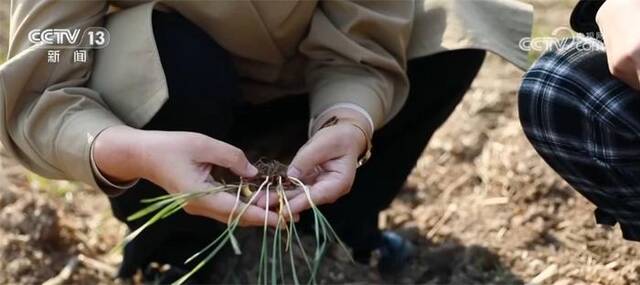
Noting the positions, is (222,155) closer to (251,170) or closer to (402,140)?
(251,170)

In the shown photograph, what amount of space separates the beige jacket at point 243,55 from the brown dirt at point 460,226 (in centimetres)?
30

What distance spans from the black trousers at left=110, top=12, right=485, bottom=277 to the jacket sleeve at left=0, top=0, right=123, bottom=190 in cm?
10

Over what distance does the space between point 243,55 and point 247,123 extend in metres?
0.13

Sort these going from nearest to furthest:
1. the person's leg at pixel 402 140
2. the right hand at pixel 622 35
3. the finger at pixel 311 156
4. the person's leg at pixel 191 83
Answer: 1. the right hand at pixel 622 35
2. the finger at pixel 311 156
3. the person's leg at pixel 191 83
4. the person's leg at pixel 402 140

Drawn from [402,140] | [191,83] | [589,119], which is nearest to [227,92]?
[191,83]

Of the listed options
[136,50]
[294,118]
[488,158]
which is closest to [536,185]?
[488,158]

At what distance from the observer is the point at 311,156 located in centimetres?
112

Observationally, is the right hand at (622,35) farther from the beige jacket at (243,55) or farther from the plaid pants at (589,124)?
the beige jacket at (243,55)

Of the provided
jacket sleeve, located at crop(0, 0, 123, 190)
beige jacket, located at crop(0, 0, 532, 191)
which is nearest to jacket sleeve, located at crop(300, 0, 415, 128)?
beige jacket, located at crop(0, 0, 532, 191)

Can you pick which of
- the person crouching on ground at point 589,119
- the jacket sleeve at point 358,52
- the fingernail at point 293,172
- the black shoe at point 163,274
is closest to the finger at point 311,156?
the fingernail at point 293,172

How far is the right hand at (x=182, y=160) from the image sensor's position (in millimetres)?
1062

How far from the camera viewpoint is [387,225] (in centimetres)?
164

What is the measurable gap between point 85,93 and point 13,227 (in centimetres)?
46

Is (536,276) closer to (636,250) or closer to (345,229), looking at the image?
(636,250)
